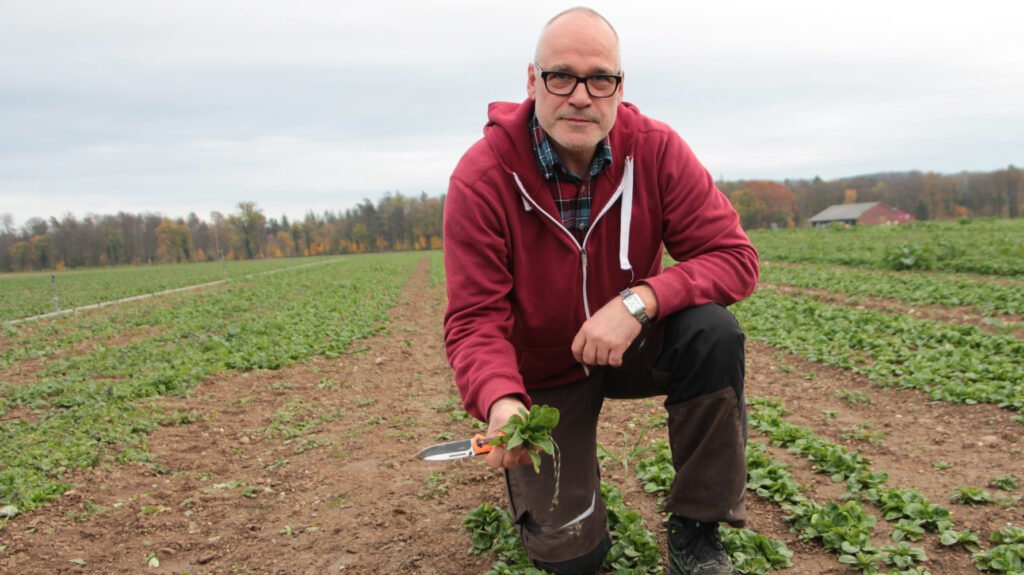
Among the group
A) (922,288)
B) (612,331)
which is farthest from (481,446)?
(922,288)

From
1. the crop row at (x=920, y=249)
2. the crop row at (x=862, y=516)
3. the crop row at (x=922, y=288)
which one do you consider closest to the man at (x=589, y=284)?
the crop row at (x=862, y=516)

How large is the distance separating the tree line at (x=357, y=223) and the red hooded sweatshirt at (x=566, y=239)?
170 feet

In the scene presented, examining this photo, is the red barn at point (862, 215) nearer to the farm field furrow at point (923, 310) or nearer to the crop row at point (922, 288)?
the crop row at point (922, 288)

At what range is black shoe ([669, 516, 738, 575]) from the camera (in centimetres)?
225

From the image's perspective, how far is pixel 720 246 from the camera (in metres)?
2.41

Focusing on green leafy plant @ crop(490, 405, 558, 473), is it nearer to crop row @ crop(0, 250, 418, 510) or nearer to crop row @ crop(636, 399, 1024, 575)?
crop row @ crop(636, 399, 1024, 575)

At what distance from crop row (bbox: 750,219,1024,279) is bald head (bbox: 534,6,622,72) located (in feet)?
42.9

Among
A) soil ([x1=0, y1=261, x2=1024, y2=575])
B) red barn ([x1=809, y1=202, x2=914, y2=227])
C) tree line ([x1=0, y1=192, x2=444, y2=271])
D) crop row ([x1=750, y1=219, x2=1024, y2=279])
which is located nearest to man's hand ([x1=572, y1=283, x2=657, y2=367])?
soil ([x1=0, y1=261, x2=1024, y2=575])

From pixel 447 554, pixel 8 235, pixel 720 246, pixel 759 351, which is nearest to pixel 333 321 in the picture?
pixel 759 351

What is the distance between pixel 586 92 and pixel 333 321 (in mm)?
9575

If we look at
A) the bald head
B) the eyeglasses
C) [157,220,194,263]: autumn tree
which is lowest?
the eyeglasses

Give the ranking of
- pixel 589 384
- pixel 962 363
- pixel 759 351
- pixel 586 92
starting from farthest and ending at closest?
pixel 759 351, pixel 962 363, pixel 589 384, pixel 586 92

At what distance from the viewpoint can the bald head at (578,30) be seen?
217cm

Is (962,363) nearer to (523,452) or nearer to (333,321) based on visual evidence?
(523,452)
